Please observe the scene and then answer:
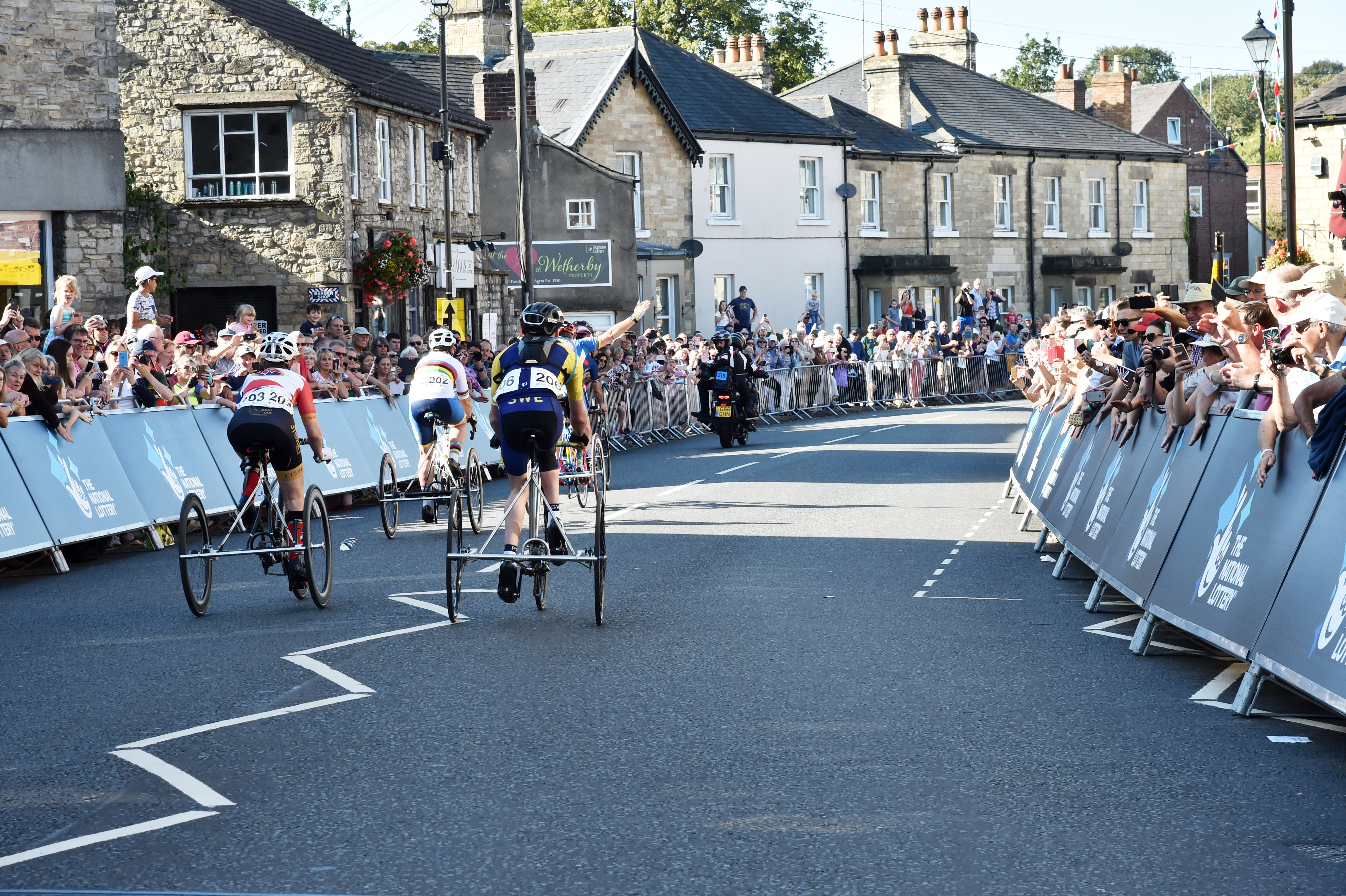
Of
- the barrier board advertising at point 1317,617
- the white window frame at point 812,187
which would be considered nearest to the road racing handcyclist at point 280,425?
the barrier board advertising at point 1317,617

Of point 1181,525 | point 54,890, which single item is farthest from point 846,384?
point 54,890

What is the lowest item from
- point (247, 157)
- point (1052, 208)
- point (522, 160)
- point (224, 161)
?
point (522, 160)

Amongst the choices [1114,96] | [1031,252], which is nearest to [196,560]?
[1031,252]

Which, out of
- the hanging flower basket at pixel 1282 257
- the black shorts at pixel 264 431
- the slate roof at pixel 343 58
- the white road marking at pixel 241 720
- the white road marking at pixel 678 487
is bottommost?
the white road marking at pixel 678 487

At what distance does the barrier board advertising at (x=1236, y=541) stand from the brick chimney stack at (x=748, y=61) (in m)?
51.4

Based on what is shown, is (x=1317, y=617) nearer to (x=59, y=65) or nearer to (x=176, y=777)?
(x=176, y=777)

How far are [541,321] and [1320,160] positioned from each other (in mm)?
45032

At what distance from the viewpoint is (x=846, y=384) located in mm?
42312

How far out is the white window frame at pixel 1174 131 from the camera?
255 feet

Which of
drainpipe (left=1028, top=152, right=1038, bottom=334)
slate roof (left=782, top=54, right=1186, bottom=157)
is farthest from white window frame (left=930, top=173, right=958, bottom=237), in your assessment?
drainpipe (left=1028, top=152, right=1038, bottom=334)

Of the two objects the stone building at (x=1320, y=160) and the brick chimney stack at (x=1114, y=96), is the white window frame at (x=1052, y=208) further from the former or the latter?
the stone building at (x=1320, y=160)

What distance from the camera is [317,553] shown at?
12.1m

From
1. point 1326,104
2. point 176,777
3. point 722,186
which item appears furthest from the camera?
point 722,186

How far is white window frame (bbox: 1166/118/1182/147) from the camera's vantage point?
77625mm
